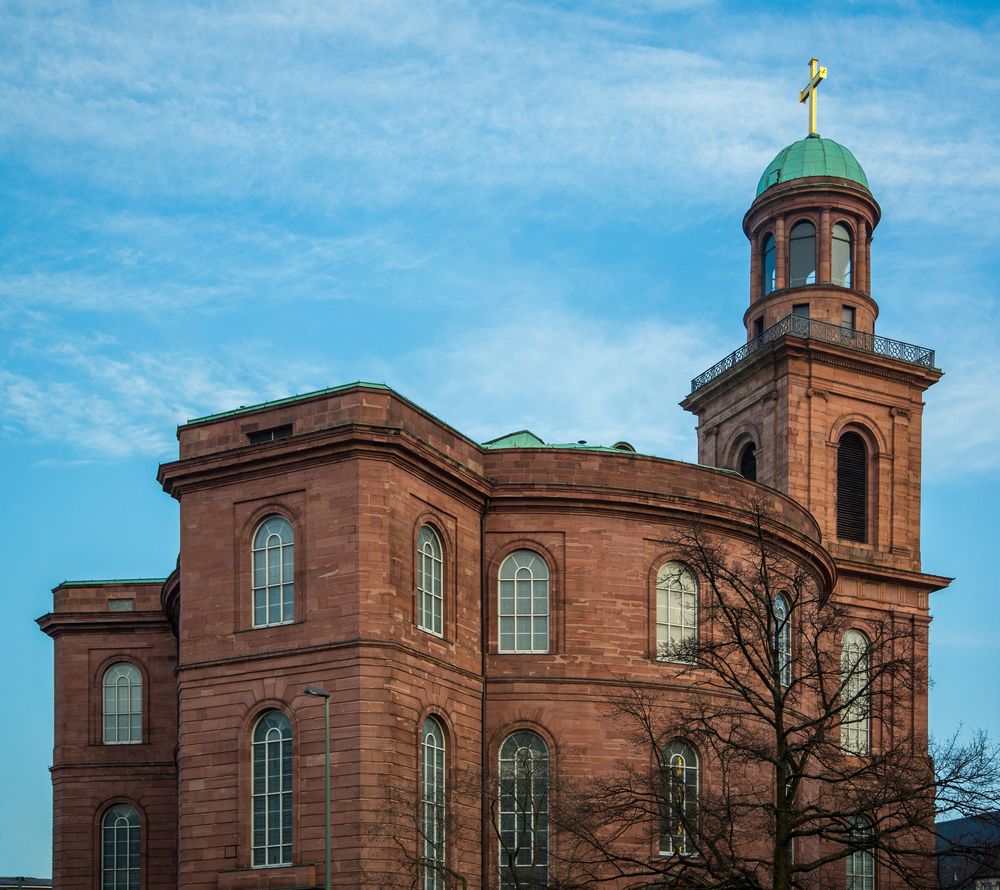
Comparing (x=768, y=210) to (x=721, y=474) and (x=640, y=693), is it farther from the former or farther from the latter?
(x=640, y=693)

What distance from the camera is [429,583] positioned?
1716 inches

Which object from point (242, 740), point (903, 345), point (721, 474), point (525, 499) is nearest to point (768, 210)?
point (903, 345)

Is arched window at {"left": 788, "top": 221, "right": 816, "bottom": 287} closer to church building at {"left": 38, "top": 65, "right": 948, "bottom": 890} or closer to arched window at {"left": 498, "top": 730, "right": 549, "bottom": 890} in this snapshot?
church building at {"left": 38, "top": 65, "right": 948, "bottom": 890}

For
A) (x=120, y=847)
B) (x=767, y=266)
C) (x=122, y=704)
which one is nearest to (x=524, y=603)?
(x=122, y=704)

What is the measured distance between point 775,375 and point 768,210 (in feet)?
24.2

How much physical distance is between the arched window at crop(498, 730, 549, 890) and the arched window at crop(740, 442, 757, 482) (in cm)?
2255

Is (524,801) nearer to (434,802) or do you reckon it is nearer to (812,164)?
(434,802)

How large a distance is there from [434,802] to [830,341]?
28159 millimetres

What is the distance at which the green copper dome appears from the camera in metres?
66.9

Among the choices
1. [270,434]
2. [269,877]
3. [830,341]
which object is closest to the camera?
[269,877]

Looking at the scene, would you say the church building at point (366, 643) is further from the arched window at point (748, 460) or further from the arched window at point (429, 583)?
the arched window at point (748, 460)

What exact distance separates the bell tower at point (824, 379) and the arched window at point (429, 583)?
21447 mm

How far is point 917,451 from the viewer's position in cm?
6569

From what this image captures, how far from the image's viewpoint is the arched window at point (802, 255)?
66.2 metres
